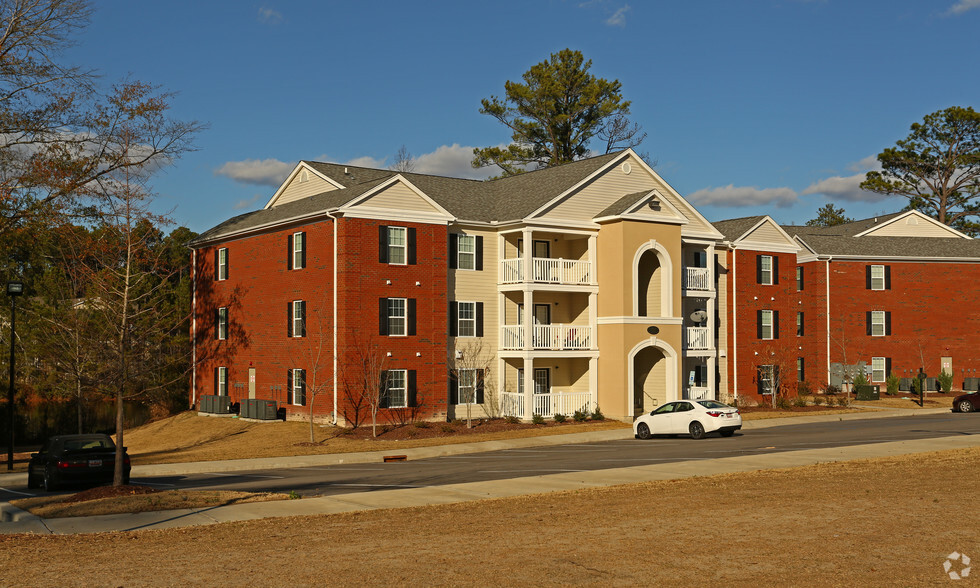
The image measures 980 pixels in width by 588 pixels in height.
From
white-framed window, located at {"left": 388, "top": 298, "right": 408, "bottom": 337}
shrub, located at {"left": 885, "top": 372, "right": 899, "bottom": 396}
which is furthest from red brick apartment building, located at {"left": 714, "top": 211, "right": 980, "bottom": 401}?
white-framed window, located at {"left": 388, "top": 298, "right": 408, "bottom": 337}

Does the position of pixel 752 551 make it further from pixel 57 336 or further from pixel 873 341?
pixel 873 341

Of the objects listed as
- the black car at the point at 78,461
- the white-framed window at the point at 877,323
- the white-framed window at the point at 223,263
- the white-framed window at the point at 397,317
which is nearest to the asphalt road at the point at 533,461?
the black car at the point at 78,461

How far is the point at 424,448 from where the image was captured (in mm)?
32344

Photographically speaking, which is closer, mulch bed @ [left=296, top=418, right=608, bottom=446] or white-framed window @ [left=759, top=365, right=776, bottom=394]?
mulch bed @ [left=296, top=418, right=608, bottom=446]

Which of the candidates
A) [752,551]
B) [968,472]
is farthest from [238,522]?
[968,472]

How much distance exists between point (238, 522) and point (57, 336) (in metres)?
36.6

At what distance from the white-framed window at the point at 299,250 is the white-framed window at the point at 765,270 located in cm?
2553

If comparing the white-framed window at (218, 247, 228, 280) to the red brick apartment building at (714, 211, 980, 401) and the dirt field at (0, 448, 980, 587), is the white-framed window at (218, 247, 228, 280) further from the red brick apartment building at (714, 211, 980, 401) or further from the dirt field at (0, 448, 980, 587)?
the dirt field at (0, 448, 980, 587)

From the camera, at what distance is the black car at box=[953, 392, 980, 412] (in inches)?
1811

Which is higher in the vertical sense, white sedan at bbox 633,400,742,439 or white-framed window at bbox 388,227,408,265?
white-framed window at bbox 388,227,408,265

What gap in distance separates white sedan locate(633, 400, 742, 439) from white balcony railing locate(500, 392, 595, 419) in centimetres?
612

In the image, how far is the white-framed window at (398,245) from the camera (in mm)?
38906

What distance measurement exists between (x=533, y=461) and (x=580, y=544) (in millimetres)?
14763

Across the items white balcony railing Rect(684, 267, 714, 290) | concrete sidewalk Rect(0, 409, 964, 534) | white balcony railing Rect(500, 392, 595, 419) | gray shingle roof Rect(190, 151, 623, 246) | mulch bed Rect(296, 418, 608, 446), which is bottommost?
mulch bed Rect(296, 418, 608, 446)
